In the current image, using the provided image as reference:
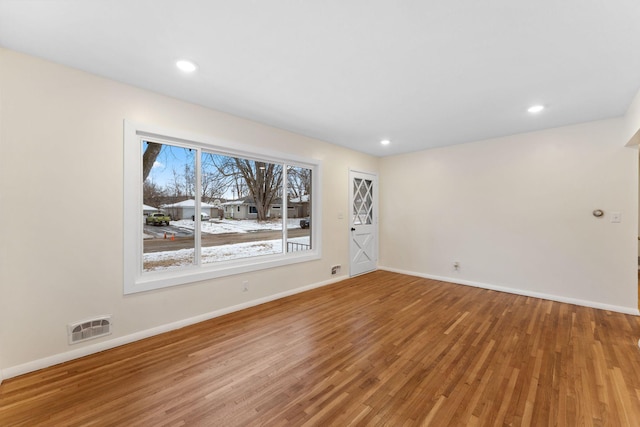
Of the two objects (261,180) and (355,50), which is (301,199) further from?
(355,50)

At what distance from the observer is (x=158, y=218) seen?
9.36ft

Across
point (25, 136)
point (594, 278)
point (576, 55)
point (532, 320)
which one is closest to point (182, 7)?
point (25, 136)

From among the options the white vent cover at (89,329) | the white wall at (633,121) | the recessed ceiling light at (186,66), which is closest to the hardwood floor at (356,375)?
the white vent cover at (89,329)

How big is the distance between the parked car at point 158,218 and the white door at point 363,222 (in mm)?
3174

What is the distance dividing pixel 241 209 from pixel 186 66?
1.88m

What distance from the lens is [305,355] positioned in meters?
2.31

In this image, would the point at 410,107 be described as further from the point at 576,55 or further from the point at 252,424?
the point at 252,424

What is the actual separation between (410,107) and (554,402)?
116 inches

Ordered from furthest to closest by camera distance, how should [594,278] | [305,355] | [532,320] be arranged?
1. [594,278]
2. [532,320]
3. [305,355]

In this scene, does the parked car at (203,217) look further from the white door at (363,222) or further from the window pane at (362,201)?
the window pane at (362,201)

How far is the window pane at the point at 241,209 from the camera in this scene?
10.9 feet

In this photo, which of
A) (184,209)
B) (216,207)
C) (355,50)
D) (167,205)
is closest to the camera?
(355,50)

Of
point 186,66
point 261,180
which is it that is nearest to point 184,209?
point 261,180

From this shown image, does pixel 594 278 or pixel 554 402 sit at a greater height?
pixel 594 278
